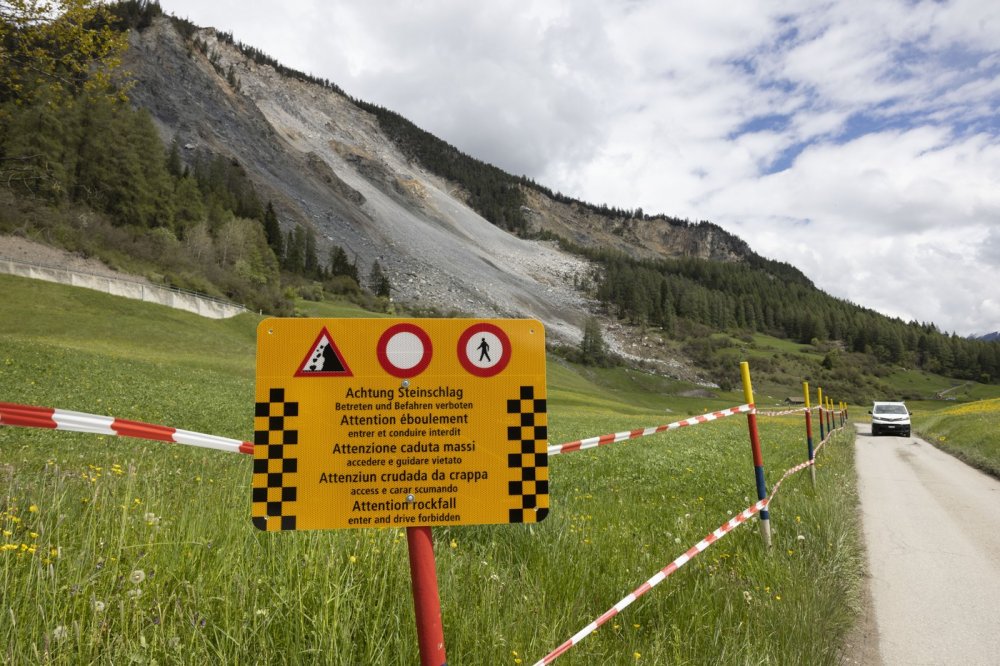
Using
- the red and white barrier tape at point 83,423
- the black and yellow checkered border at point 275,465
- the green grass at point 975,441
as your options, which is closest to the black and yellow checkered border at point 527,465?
the black and yellow checkered border at point 275,465

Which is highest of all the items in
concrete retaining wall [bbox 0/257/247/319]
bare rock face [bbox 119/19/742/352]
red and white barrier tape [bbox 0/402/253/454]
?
bare rock face [bbox 119/19/742/352]

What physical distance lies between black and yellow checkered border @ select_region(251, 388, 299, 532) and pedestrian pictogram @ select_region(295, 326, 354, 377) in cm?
21

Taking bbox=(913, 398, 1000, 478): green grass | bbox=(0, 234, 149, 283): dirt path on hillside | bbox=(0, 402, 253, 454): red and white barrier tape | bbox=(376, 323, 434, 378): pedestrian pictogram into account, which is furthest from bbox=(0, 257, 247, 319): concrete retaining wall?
bbox=(913, 398, 1000, 478): green grass

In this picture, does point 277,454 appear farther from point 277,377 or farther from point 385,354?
point 385,354

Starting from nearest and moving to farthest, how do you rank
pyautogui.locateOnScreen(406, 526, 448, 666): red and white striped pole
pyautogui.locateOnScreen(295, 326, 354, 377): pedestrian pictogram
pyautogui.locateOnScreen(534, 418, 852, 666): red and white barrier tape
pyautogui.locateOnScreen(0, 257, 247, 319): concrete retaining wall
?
pyautogui.locateOnScreen(406, 526, 448, 666): red and white striped pole, pyautogui.locateOnScreen(295, 326, 354, 377): pedestrian pictogram, pyautogui.locateOnScreen(534, 418, 852, 666): red and white barrier tape, pyautogui.locateOnScreen(0, 257, 247, 319): concrete retaining wall

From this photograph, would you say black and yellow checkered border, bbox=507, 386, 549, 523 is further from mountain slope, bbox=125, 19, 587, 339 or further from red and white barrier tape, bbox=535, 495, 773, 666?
mountain slope, bbox=125, 19, 587, 339

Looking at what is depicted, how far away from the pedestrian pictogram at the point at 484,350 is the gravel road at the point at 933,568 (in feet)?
12.3

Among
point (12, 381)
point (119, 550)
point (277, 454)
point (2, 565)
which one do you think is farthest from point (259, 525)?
point (12, 381)

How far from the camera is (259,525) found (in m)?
2.41

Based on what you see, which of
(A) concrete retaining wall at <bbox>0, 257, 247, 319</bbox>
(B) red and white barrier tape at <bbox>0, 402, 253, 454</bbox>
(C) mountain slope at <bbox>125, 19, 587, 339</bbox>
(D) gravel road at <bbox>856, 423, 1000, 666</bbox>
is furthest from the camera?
(C) mountain slope at <bbox>125, 19, 587, 339</bbox>

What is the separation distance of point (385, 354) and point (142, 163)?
114 m

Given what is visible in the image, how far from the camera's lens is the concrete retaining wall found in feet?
156

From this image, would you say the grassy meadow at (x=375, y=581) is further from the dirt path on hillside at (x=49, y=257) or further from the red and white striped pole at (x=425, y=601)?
the dirt path on hillside at (x=49, y=257)

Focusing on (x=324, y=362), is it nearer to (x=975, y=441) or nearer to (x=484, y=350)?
(x=484, y=350)
